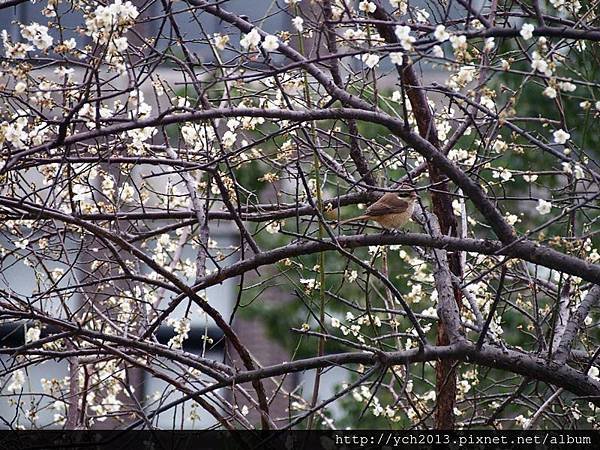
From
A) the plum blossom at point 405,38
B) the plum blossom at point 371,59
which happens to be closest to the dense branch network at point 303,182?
the plum blossom at point 405,38

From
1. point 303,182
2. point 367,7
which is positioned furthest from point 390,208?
point 303,182

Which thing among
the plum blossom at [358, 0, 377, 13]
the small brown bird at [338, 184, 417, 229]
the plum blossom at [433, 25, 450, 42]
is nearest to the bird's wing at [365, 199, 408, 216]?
the small brown bird at [338, 184, 417, 229]

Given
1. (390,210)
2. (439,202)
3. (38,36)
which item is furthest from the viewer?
(390,210)

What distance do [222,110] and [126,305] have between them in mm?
2928

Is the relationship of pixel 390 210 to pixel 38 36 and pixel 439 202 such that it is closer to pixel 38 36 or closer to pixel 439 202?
pixel 439 202

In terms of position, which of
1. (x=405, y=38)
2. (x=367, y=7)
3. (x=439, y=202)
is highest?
(x=367, y=7)

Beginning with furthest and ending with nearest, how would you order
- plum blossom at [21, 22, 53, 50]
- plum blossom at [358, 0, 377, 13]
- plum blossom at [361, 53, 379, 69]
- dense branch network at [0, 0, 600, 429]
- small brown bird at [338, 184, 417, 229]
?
small brown bird at [338, 184, 417, 229] → plum blossom at [358, 0, 377, 13] → plum blossom at [21, 22, 53, 50] → plum blossom at [361, 53, 379, 69] → dense branch network at [0, 0, 600, 429]

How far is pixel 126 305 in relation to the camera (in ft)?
19.1

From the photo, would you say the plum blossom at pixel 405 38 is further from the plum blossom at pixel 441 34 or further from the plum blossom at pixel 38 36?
the plum blossom at pixel 38 36

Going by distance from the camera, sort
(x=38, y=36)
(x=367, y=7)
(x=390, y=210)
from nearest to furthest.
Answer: (x=38, y=36) → (x=367, y=7) → (x=390, y=210)

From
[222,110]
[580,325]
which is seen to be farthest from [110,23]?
[580,325]

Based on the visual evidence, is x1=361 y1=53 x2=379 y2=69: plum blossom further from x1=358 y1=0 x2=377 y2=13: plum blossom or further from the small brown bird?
the small brown bird

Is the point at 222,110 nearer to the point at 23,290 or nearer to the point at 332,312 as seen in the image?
the point at 332,312

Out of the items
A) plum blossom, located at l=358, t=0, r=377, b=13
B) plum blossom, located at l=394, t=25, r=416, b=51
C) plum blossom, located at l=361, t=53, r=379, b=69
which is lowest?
plum blossom, located at l=394, t=25, r=416, b=51
